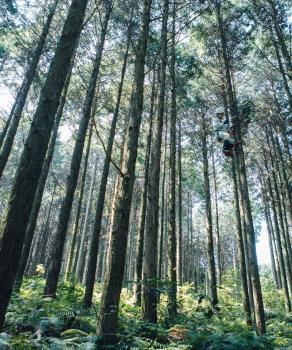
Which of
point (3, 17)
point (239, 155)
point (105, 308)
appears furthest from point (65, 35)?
point (3, 17)

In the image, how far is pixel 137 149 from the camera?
4793 millimetres

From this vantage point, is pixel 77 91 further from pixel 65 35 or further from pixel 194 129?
pixel 65 35

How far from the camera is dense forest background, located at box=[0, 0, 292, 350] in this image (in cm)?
424

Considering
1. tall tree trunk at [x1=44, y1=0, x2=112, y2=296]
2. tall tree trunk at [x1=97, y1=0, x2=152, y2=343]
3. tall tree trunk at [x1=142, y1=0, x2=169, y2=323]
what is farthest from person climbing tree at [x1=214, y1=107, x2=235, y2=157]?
tall tree trunk at [x1=97, y1=0, x2=152, y2=343]

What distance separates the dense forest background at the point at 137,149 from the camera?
4.24m

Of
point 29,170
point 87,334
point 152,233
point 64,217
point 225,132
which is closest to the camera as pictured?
point 29,170

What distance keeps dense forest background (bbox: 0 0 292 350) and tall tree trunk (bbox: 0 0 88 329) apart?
0.01 metres

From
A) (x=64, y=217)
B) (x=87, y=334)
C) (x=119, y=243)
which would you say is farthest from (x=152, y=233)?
(x=87, y=334)

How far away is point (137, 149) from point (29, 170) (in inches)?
62.4

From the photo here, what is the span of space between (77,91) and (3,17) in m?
4.34

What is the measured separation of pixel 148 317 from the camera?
6.78 metres

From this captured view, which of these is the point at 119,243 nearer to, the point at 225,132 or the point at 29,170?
the point at 29,170

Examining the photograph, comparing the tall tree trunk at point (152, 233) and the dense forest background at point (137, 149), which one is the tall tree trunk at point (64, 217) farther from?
the tall tree trunk at point (152, 233)

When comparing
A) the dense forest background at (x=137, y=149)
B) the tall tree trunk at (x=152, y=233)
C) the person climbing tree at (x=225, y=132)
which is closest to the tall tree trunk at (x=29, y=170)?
the dense forest background at (x=137, y=149)
